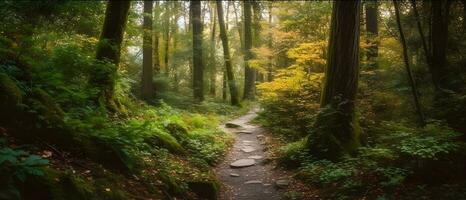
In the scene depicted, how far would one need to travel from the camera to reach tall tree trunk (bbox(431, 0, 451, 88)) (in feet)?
30.9

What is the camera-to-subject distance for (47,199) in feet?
11.7

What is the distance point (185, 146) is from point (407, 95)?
19.6ft

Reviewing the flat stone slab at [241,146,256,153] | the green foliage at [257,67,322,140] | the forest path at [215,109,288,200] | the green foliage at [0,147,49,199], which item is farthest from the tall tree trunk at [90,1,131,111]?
the green foliage at [257,67,322,140]

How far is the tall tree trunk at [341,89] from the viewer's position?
8.54 m

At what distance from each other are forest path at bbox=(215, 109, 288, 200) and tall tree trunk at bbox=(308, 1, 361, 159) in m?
1.28

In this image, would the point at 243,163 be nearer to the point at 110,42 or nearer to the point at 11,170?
the point at 110,42

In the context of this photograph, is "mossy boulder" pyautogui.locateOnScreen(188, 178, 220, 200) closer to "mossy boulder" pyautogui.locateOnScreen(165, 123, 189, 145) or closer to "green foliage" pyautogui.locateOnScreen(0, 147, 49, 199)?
"mossy boulder" pyautogui.locateOnScreen(165, 123, 189, 145)

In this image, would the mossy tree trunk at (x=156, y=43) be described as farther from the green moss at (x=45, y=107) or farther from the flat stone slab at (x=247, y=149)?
the green moss at (x=45, y=107)

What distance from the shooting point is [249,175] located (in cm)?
889

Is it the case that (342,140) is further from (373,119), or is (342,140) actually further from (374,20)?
(374,20)

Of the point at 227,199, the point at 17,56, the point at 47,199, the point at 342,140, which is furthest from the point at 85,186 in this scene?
the point at 342,140

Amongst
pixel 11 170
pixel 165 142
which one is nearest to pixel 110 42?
pixel 165 142

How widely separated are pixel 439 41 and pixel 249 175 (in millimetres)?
5933

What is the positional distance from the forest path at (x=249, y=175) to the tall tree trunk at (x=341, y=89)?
128 cm
